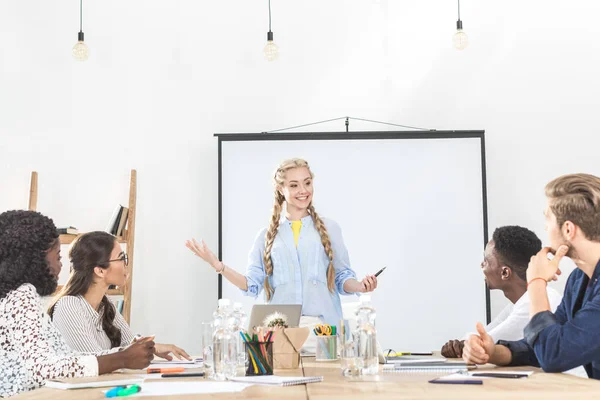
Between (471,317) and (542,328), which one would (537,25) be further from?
(542,328)

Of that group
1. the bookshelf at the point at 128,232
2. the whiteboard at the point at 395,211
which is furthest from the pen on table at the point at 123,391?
the bookshelf at the point at 128,232

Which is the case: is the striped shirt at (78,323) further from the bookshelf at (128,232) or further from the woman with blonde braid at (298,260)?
the bookshelf at (128,232)

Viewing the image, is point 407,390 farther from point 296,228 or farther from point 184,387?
point 296,228

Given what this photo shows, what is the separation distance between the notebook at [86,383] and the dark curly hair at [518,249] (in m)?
1.48

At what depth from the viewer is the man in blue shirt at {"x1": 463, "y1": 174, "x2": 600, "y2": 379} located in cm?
172

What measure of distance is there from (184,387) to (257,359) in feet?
0.84

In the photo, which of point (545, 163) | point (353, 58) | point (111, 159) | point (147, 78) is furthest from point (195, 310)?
point (545, 163)

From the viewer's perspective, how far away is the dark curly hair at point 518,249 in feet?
8.80

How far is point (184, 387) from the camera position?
1.65 metres

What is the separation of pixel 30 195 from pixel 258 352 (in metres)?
3.28

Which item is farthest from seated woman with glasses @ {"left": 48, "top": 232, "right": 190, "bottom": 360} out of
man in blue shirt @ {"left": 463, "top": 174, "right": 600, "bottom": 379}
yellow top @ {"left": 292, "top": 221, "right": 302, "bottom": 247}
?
man in blue shirt @ {"left": 463, "top": 174, "right": 600, "bottom": 379}

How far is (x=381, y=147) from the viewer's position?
15.1 feet

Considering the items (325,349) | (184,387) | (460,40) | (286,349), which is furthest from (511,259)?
(460,40)

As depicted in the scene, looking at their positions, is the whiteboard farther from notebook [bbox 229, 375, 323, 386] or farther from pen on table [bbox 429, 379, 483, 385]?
pen on table [bbox 429, 379, 483, 385]
